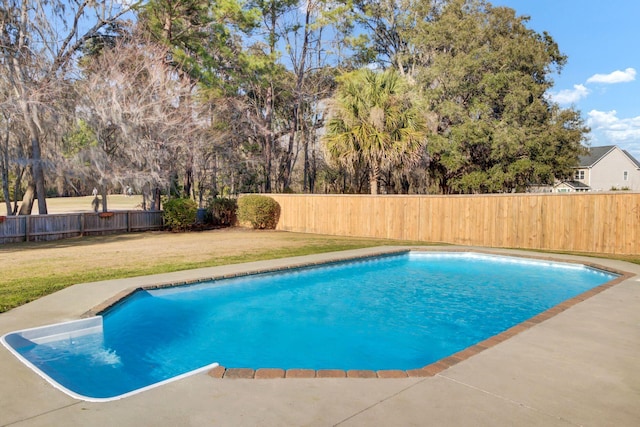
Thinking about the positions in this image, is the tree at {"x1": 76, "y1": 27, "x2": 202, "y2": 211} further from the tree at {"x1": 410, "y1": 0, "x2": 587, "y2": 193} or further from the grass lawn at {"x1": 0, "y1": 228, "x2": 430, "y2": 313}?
the tree at {"x1": 410, "y1": 0, "x2": 587, "y2": 193}

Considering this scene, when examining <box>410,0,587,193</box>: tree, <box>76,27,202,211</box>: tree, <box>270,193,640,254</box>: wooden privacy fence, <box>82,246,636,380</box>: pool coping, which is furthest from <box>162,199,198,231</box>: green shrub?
<box>410,0,587,193</box>: tree

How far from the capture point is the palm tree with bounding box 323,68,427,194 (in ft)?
49.7

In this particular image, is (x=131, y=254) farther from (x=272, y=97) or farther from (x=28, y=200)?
(x=272, y=97)

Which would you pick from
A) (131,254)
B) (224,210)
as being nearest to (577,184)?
(224,210)

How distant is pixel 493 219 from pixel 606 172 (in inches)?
1259

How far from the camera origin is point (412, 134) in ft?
49.6

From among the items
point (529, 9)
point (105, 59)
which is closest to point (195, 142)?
point (105, 59)

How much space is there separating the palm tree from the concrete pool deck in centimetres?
1140

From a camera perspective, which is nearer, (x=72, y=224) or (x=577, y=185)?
(x=72, y=224)

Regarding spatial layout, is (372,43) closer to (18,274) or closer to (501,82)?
(501,82)

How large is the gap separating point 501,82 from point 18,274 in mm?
19143

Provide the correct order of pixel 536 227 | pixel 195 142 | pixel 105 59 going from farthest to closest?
pixel 195 142
pixel 105 59
pixel 536 227

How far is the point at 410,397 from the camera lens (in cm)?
306

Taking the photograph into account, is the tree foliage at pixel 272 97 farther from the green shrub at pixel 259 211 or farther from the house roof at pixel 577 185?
the house roof at pixel 577 185
